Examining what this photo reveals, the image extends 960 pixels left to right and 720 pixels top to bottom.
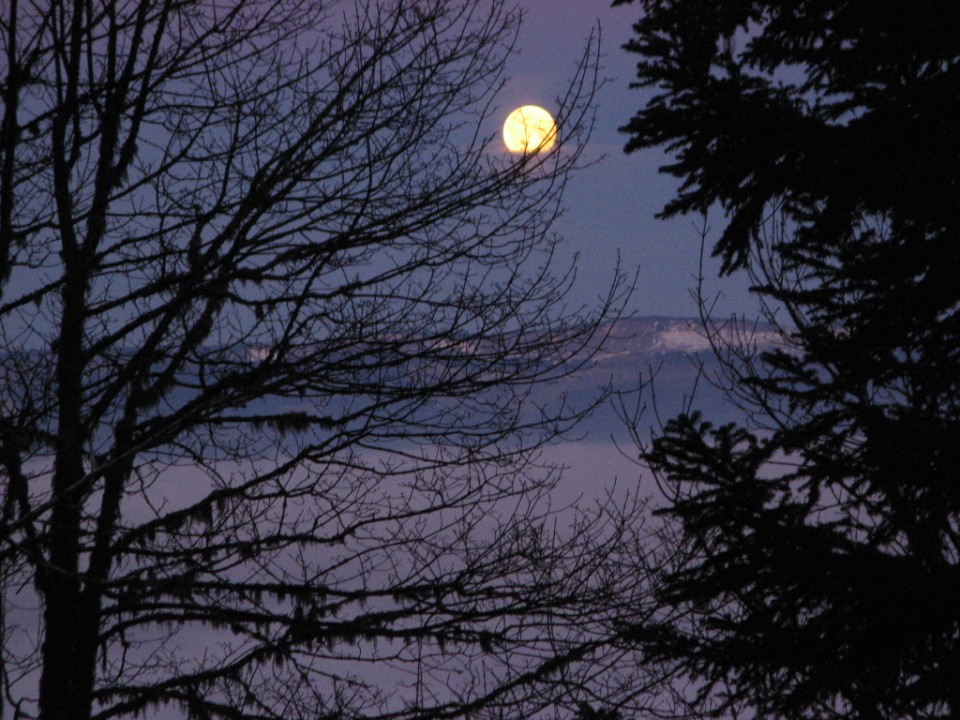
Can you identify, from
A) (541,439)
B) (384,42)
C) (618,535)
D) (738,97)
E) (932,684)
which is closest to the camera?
(932,684)

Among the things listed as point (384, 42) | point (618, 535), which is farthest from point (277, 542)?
point (384, 42)

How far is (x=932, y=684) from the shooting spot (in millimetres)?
3662

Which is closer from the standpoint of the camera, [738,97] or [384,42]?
[738,97]

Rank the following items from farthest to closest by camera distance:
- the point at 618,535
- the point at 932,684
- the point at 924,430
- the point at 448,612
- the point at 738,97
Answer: the point at 618,535 < the point at 448,612 < the point at 738,97 < the point at 924,430 < the point at 932,684

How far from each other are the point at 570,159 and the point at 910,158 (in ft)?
11.6

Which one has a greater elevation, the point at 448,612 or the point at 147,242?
the point at 147,242

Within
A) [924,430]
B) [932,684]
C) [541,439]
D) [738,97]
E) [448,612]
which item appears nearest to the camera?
[932,684]

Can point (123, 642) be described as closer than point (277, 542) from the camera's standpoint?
No

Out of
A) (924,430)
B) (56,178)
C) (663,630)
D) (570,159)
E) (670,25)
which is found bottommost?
(663,630)

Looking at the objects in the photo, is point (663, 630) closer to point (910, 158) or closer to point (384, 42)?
point (910, 158)

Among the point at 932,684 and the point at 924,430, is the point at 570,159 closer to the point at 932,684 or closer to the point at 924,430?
the point at 924,430

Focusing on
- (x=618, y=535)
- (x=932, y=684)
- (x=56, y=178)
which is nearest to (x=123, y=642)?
(x=56, y=178)

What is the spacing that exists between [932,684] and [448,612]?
14.9 ft

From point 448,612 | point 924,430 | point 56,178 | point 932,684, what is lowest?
point 932,684
